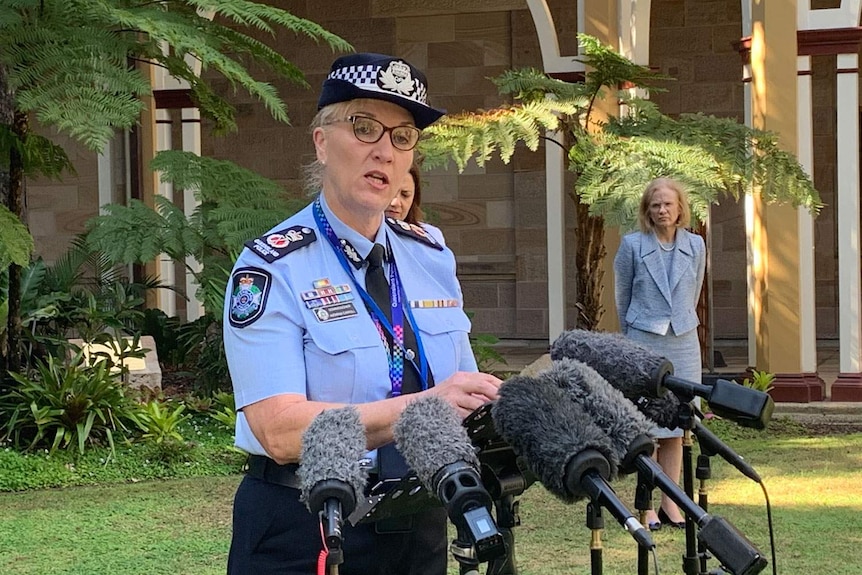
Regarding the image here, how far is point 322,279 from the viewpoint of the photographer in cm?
226

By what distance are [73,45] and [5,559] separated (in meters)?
2.68

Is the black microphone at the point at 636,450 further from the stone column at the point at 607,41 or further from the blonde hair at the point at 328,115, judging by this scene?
the stone column at the point at 607,41

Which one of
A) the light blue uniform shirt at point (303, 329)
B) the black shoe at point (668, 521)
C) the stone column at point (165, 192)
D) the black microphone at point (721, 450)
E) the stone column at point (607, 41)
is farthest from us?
the stone column at point (165, 192)

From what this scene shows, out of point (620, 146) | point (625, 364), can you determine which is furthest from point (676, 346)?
point (625, 364)

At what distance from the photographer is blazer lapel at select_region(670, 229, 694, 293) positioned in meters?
6.88

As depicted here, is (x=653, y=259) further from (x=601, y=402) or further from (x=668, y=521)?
(x=601, y=402)

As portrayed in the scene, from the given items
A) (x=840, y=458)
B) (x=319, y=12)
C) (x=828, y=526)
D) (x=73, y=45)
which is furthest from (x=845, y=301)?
(x=319, y=12)

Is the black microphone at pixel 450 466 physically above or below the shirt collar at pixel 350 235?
below

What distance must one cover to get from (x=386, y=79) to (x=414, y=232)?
41cm

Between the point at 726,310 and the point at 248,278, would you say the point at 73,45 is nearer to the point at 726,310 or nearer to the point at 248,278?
the point at 248,278

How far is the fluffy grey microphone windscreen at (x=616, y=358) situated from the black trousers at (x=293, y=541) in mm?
426

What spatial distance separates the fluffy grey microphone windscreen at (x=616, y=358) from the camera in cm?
221

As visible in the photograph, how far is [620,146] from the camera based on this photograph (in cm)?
895

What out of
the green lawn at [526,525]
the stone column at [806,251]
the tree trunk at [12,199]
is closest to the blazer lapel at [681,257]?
the green lawn at [526,525]
